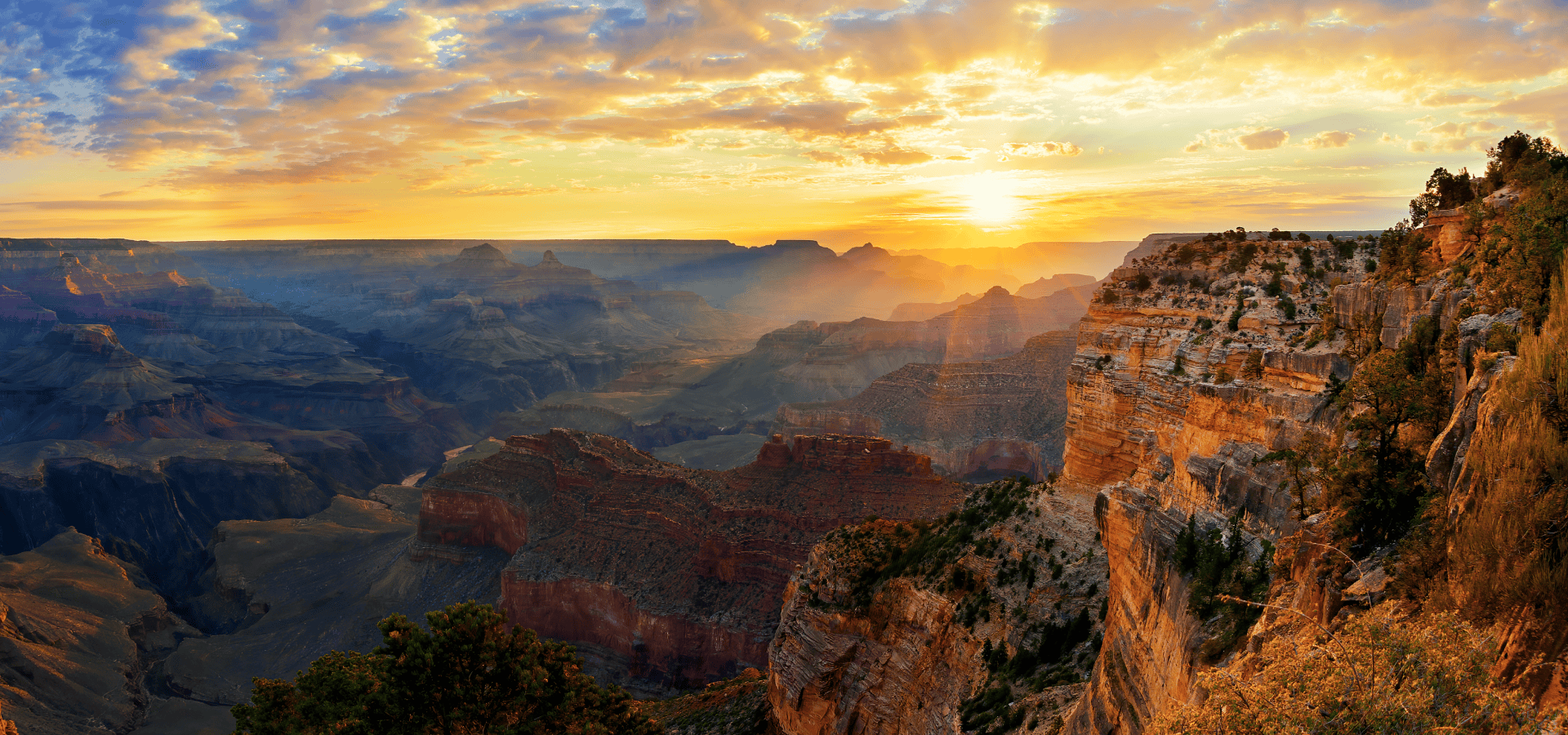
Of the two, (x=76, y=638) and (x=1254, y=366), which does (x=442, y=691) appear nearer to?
(x=1254, y=366)

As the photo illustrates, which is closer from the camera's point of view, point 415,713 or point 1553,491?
point 1553,491

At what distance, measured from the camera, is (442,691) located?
2002 centimetres

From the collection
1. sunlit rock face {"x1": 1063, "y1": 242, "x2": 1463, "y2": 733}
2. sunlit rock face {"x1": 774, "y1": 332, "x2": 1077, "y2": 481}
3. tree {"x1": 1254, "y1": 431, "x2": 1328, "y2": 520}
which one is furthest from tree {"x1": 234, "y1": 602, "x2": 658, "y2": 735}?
sunlit rock face {"x1": 774, "y1": 332, "x2": 1077, "y2": 481}

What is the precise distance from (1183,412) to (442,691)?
20.4 m

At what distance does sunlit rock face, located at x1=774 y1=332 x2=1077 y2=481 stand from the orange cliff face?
2675 centimetres

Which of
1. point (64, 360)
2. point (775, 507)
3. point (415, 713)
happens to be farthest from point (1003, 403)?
point (64, 360)

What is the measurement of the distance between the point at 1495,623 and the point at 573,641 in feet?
173

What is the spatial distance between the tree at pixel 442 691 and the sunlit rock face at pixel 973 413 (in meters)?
58.9

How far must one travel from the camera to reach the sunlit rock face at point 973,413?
3334 inches

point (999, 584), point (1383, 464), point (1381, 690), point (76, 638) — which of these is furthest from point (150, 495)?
point (1381, 690)

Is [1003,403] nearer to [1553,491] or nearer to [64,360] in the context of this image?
[1553,491]

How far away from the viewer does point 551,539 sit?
57.3 metres

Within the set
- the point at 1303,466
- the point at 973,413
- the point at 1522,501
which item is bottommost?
the point at 973,413

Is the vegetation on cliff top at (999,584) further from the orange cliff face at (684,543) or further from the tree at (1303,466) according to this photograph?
the orange cliff face at (684,543)
